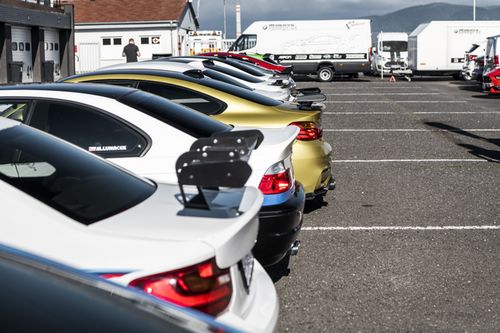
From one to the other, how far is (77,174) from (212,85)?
4.16 meters

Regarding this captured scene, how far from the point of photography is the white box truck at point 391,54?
39.3 meters

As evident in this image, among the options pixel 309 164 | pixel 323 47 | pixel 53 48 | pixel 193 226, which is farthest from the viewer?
pixel 323 47

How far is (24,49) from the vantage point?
105 feet

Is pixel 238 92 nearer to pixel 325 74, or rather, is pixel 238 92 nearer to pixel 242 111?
pixel 242 111

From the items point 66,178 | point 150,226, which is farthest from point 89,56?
point 150,226

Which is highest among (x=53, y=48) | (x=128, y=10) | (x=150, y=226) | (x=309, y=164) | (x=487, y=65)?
(x=128, y=10)

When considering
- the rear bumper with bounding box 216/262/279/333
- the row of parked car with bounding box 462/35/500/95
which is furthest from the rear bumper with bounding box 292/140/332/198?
the row of parked car with bounding box 462/35/500/95

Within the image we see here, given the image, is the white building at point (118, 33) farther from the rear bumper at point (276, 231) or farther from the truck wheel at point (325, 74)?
the rear bumper at point (276, 231)

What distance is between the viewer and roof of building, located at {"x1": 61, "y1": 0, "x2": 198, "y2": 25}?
5103cm

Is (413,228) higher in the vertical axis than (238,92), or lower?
lower

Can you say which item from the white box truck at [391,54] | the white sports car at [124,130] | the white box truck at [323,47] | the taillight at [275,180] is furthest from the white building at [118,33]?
the taillight at [275,180]

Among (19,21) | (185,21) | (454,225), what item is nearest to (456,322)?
(454,225)

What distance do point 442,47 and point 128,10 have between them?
23816 millimetres

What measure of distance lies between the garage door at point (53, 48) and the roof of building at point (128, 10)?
50.4 feet
